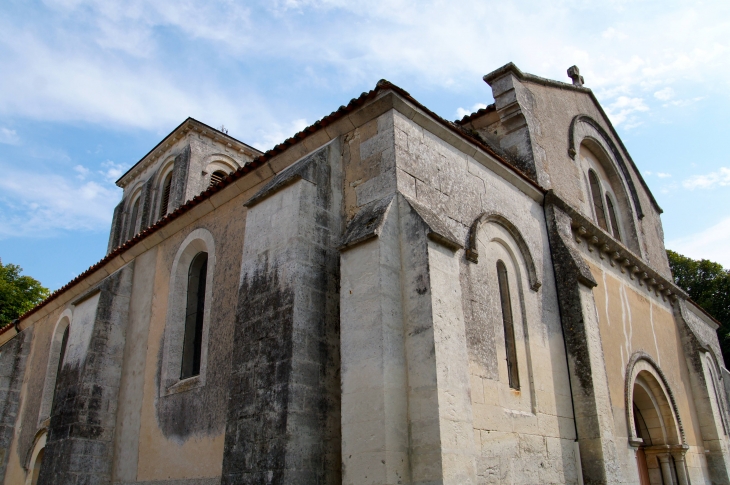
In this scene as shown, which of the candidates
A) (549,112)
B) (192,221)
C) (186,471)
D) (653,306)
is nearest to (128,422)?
(186,471)

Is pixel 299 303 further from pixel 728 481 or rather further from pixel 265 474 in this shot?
pixel 728 481

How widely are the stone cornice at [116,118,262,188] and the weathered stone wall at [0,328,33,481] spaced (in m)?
6.98

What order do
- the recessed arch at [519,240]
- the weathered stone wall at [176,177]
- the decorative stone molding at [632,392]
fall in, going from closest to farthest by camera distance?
the recessed arch at [519,240], the decorative stone molding at [632,392], the weathered stone wall at [176,177]

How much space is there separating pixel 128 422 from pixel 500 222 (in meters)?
6.64

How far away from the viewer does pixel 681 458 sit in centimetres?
988

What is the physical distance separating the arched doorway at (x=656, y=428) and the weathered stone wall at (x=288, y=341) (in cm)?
606

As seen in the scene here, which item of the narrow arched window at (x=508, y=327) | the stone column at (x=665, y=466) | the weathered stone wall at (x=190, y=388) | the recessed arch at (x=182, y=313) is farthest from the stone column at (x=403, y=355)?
the stone column at (x=665, y=466)

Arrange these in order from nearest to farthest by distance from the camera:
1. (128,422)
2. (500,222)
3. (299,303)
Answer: (299,303) → (500,222) → (128,422)

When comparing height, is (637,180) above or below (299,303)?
above

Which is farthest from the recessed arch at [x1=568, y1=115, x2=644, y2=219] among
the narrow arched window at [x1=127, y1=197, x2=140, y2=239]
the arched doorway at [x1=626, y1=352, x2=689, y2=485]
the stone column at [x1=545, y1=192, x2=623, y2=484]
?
the narrow arched window at [x1=127, y1=197, x2=140, y2=239]

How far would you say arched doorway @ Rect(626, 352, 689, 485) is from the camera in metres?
9.72

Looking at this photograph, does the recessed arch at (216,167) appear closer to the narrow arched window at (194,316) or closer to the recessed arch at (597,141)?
the narrow arched window at (194,316)

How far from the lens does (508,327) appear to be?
7543 millimetres

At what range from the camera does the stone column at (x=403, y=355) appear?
5148mm
